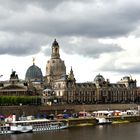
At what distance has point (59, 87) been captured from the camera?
625 ft

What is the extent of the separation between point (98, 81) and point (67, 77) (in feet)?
44.0

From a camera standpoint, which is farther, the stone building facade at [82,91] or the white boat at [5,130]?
the stone building facade at [82,91]

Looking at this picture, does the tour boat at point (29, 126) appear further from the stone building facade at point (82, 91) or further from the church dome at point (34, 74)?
the church dome at point (34, 74)

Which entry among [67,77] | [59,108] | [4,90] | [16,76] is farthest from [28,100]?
[67,77]

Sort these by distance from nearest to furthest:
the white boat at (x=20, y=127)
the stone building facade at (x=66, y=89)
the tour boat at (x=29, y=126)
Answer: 1. the tour boat at (x=29, y=126)
2. the white boat at (x=20, y=127)
3. the stone building facade at (x=66, y=89)

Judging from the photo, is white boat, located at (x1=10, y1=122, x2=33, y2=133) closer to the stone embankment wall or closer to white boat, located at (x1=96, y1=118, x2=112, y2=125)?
white boat, located at (x1=96, y1=118, x2=112, y2=125)

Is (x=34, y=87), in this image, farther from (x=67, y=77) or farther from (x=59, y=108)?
(x=59, y=108)

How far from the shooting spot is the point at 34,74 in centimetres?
19575

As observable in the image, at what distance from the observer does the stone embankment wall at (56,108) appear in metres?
128

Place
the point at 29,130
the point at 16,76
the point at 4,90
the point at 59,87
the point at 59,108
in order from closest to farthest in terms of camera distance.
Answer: the point at 29,130, the point at 59,108, the point at 4,90, the point at 16,76, the point at 59,87

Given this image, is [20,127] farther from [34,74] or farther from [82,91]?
[34,74]

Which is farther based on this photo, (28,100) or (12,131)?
(28,100)

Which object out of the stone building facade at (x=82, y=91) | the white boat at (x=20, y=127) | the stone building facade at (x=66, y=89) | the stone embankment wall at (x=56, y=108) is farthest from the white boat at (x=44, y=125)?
the stone building facade at (x=82, y=91)

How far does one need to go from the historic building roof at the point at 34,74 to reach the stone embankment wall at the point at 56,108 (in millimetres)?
35541
